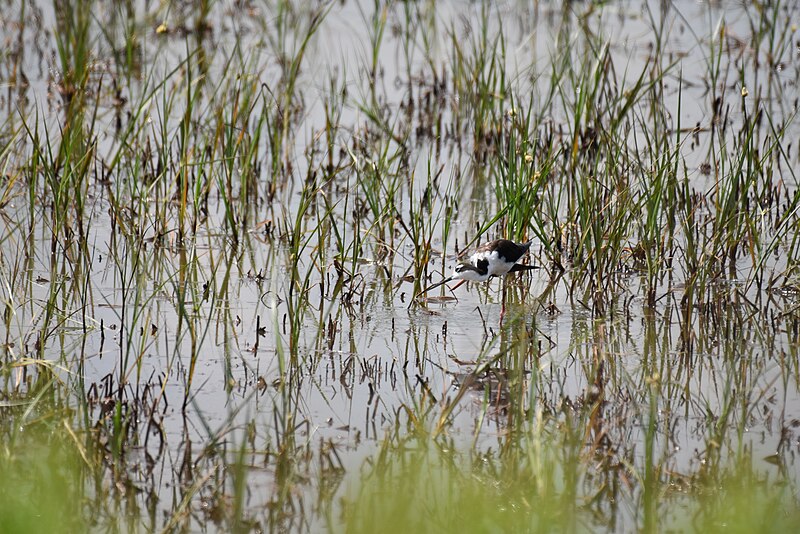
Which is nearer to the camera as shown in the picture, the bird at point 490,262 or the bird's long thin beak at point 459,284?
the bird at point 490,262

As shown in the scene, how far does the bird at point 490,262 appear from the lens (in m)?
5.45

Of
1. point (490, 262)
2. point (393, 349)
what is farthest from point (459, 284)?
point (393, 349)

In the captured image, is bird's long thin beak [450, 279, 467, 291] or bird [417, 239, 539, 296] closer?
bird [417, 239, 539, 296]

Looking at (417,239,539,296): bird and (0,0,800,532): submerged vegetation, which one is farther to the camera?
(417,239,539,296): bird

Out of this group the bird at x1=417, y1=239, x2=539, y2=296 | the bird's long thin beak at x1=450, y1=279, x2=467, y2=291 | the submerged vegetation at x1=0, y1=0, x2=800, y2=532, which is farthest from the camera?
the bird's long thin beak at x1=450, y1=279, x2=467, y2=291

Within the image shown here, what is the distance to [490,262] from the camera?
5441 millimetres

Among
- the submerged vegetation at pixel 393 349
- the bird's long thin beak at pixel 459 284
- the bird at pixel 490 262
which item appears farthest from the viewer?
the bird's long thin beak at pixel 459 284

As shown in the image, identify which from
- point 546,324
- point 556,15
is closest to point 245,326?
point 546,324

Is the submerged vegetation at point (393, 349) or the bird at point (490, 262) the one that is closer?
the submerged vegetation at point (393, 349)

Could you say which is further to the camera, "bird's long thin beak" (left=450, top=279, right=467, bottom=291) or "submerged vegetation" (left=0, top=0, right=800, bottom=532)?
"bird's long thin beak" (left=450, top=279, right=467, bottom=291)

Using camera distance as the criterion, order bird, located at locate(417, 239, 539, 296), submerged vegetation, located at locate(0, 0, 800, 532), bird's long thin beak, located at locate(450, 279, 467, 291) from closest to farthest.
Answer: submerged vegetation, located at locate(0, 0, 800, 532), bird, located at locate(417, 239, 539, 296), bird's long thin beak, located at locate(450, 279, 467, 291)

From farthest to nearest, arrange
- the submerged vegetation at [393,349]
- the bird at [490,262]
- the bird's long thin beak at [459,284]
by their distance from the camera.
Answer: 1. the bird's long thin beak at [459,284]
2. the bird at [490,262]
3. the submerged vegetation at [393,349]

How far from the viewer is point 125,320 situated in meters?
5.17

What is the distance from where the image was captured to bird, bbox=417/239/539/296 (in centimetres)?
545
